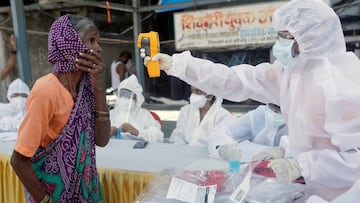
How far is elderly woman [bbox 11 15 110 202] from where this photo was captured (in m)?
1.05

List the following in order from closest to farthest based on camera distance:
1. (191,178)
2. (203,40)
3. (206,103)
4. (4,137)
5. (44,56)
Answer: (191,178)
(4,137)
(206,103)
(203,40)
(44,56)

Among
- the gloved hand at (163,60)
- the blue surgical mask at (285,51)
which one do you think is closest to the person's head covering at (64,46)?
the gloved hand at (163,60)

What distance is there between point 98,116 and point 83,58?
22 cm

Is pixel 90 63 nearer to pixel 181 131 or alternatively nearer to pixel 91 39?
pixel 91 39

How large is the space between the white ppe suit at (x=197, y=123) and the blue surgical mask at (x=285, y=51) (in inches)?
57.9

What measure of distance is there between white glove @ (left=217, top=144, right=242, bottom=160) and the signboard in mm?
2395

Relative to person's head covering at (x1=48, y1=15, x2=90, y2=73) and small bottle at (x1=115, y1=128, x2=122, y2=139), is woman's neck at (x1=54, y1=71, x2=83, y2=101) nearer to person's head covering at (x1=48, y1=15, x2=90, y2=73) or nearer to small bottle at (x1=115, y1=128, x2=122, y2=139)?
person's head covering at (x1=48, y1=15, x2=90, y2=73)

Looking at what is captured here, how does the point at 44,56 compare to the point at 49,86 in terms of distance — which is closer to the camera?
the point at 49,86

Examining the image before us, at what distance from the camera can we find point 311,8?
97 centimetres

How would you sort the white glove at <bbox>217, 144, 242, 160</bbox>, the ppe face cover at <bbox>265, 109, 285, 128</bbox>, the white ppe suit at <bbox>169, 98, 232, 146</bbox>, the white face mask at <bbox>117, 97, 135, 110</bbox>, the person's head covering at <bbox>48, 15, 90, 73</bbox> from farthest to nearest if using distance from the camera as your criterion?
the white face mask at <bbox>117, 97, 135, 110</bbox> < the white ppe suit at <bbox>169, 98, 232, 146</bbox> < the ppe face cover at <bbox>265, 109, 285, 128</bbox> < the white glove at <bbox>217, 144, 242, 160</bbox> < the person's head covering at <bbox>48, 15, 90, 73</bbox>

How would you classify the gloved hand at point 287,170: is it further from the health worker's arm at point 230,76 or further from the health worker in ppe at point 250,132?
the health worker in ppe at point 250,132

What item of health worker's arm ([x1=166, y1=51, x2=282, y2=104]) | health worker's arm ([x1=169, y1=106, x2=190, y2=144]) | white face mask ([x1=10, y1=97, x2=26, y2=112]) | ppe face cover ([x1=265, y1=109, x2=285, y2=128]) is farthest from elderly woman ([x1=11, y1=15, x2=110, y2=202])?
white face mask ([x1=10, y1=97, x2=26, y2=112])

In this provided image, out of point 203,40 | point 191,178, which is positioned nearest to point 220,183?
point 191,178

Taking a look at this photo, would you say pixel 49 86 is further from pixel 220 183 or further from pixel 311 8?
pixel 311 8
